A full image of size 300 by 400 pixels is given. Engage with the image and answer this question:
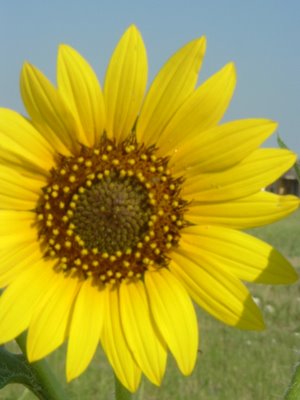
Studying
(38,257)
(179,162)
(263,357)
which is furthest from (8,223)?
(263,357)

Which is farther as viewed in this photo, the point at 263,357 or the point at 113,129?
the point at 263,357

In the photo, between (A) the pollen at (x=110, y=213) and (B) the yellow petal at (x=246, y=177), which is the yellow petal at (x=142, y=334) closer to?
(A) the pollen at (x=110, y=213)

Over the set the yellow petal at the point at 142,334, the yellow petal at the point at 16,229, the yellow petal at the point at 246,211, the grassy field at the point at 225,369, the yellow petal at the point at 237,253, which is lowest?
the grassy field at the point at 225,369

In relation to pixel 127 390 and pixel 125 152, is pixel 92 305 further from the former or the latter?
pixel 125 152

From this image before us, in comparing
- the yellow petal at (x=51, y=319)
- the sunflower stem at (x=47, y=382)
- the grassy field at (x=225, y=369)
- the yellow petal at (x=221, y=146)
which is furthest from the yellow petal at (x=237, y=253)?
the grassy field at (x=225, y=369)

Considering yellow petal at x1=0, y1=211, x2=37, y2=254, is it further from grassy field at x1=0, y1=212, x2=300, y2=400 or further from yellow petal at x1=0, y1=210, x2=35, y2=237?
grassy field at x1=0, y1=212, x2=300, y2=400

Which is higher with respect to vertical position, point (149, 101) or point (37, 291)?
point (149, 101)

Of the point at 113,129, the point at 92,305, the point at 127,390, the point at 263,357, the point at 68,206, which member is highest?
the point at 113,129

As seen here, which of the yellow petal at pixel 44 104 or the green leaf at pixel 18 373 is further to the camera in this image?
the green leaf at pixel 18 373
